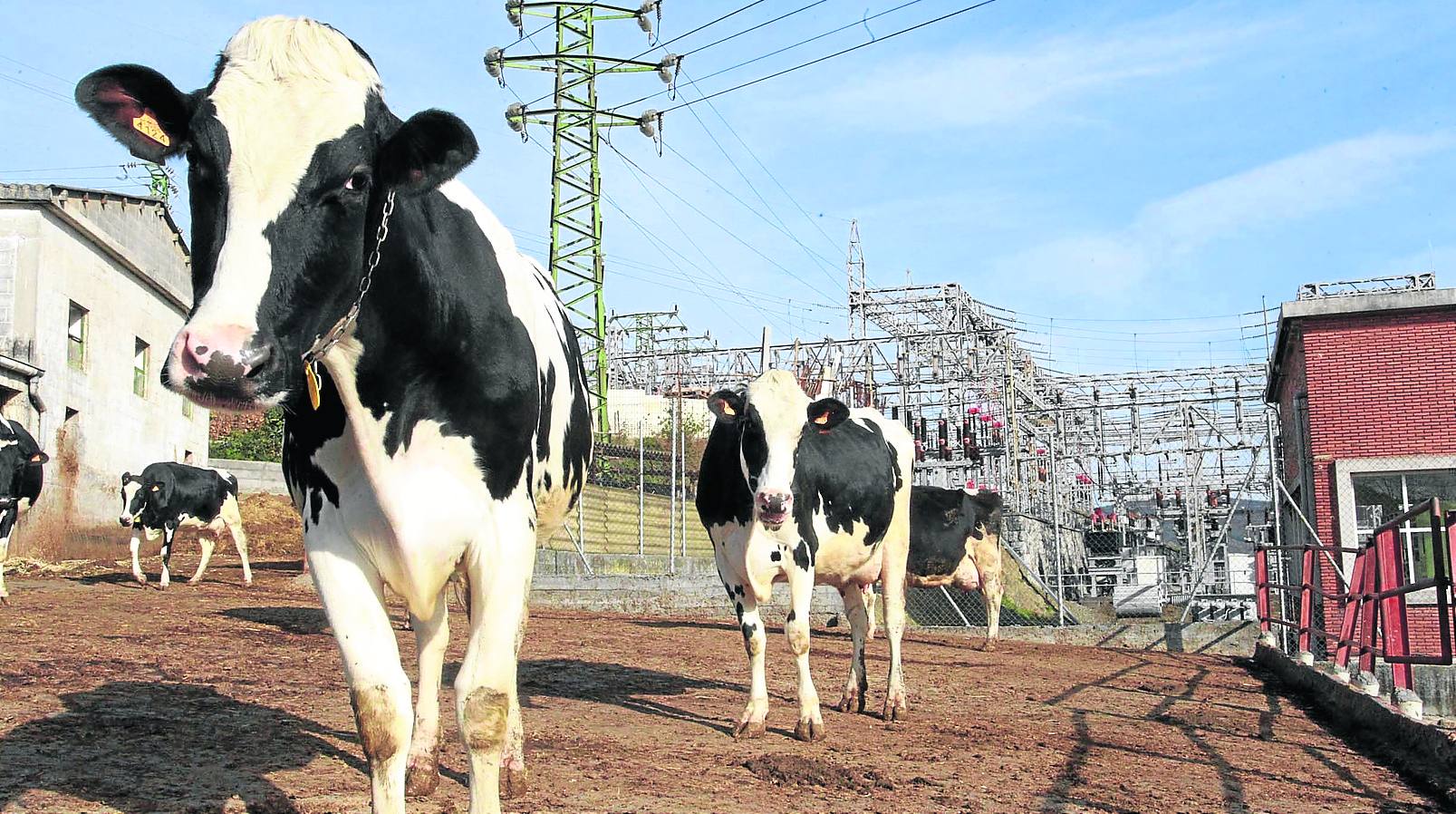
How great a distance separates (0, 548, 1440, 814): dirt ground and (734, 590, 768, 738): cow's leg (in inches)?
7.4

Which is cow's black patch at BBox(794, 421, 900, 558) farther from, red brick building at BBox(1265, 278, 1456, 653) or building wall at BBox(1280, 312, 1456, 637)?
building wall at BBox(1280, 312, 1456, 637)

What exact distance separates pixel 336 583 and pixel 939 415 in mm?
35691

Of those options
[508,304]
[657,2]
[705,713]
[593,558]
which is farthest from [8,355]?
[508,304]

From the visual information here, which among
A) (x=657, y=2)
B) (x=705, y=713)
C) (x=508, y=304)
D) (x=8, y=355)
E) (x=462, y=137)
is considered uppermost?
(x=657, y=2)

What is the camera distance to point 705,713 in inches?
323

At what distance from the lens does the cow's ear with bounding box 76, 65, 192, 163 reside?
3385 millimetres

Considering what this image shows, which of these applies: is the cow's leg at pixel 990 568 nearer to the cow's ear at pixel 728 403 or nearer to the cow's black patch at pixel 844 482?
the cow's black patch at pixel 844 482

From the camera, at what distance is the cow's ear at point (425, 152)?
3494 mm

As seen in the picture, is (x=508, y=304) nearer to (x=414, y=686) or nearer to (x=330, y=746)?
(x=330, y=746)

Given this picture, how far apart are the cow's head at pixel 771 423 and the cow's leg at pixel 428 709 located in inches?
98.1

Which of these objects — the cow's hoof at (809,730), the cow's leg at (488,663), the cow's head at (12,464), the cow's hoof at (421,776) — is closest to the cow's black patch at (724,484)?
the cow's hoof at (809,730)

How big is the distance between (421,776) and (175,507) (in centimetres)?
1436

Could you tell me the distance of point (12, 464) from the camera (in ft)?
44.2

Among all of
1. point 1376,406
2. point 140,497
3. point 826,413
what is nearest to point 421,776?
point 826,413
